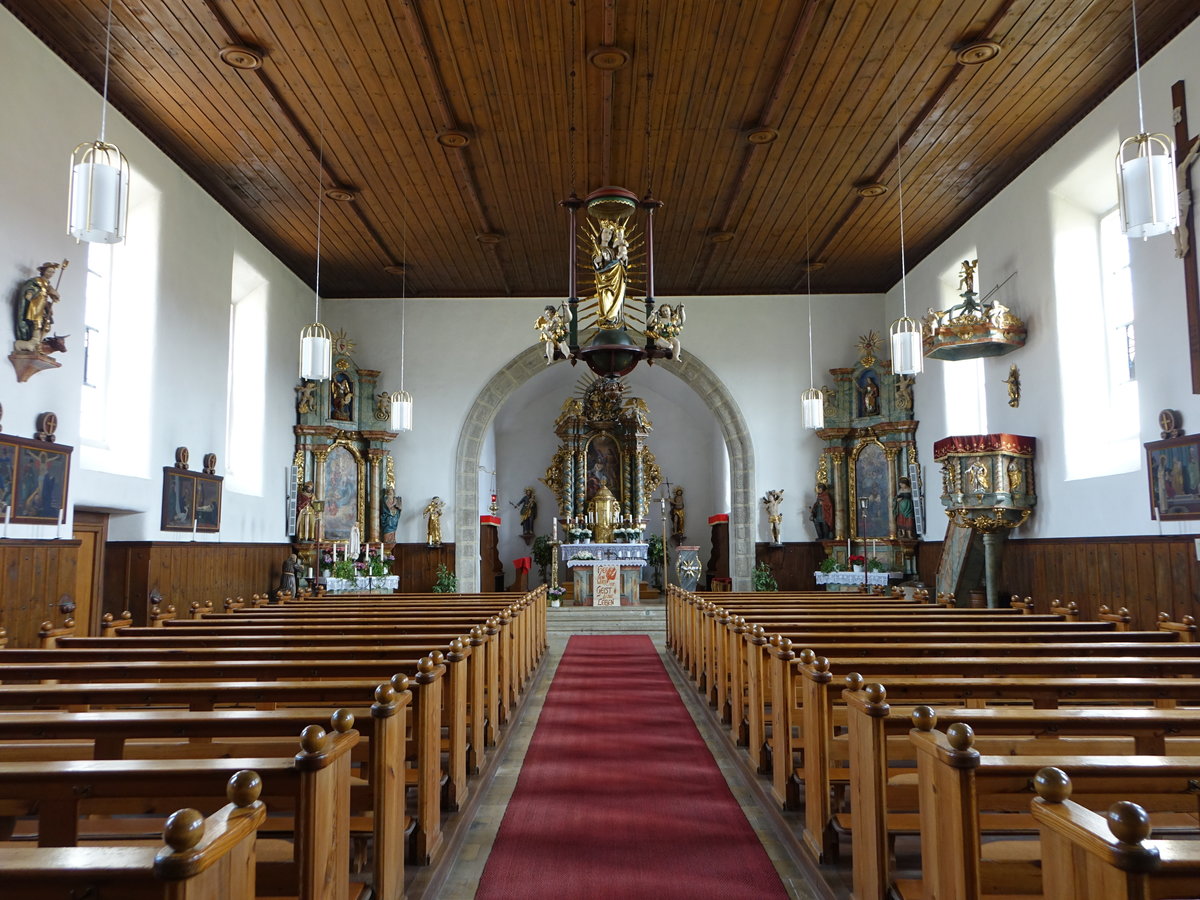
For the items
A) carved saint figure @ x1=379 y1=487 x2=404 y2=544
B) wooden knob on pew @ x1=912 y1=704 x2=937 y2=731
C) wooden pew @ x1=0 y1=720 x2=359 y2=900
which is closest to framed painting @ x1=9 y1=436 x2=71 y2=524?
wooden pew @ x1=0 y1=720 x2=359 y2=900

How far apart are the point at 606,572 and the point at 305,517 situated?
4.84m

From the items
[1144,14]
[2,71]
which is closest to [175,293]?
[2,71]

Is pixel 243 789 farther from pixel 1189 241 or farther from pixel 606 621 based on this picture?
pixel 606 621

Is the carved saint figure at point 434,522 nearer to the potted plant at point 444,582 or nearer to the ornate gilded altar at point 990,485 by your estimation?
the potted plant at point 444,582

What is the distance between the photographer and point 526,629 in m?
8.05

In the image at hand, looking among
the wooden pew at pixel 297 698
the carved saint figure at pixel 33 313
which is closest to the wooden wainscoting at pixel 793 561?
the carved saint figure at pixel 33 313

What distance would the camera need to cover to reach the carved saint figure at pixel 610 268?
364 inches

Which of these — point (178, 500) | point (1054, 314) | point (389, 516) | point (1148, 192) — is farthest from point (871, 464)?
point (178, 500)

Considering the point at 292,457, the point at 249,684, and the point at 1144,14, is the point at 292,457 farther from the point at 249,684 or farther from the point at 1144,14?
the point at 1144,14

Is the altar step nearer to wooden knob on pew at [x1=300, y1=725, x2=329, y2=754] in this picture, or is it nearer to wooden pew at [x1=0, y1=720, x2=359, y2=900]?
wooden pew at [x1=0, y1=720, x2=359, y2=900]

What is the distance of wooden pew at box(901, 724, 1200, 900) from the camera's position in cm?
214

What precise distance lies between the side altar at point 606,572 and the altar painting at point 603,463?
362 cm

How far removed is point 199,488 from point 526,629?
15.5ft

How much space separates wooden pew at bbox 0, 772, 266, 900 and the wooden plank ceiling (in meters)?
6.82
